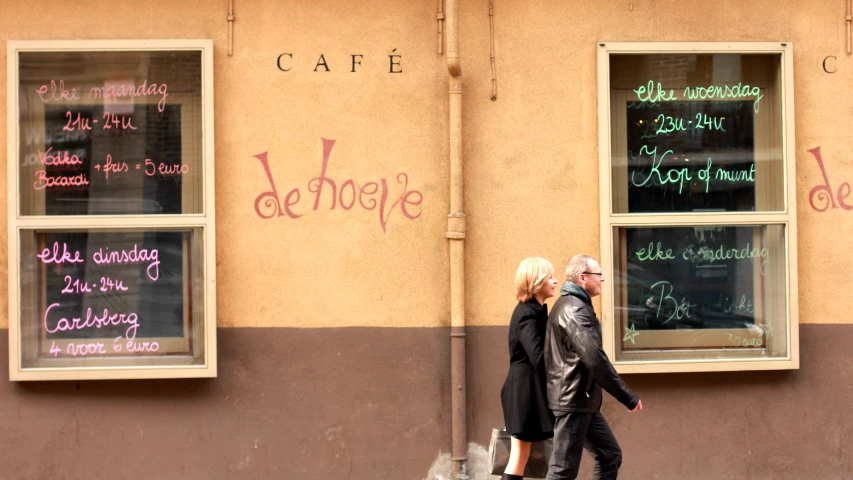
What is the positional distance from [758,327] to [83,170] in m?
5.00

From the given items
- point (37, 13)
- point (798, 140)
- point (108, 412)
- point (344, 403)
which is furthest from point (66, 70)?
point (798, 140)

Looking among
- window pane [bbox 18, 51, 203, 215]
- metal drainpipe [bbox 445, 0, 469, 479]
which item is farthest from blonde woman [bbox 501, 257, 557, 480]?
window pane [bbox 18, 51, 203, 215]

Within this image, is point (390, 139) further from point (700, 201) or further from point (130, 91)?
point (700, 201)

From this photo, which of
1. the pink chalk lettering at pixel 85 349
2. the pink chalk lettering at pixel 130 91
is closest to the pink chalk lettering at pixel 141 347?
the pink chalk lettering at pixel 85 349

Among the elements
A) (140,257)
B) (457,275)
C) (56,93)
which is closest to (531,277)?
(457,275)

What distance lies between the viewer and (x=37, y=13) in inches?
261

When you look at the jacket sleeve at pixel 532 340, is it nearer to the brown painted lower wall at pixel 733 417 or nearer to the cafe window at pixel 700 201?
the brown painted lower wall at pixel 733 417

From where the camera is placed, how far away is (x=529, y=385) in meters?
5.49

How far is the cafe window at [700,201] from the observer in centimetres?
683

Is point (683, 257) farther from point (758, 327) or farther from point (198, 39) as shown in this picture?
point (198, 39)

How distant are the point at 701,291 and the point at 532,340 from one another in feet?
6.56

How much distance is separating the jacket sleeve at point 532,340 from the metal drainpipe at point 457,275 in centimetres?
114

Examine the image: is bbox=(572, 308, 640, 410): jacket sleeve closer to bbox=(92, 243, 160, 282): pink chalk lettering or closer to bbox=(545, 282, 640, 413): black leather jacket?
bbox=(545, 282, 640, 413): black leather jacket

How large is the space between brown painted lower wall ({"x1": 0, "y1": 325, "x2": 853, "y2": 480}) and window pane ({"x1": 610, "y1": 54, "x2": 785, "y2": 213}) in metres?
1.21
